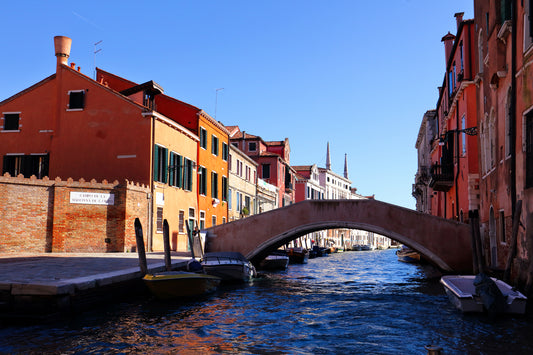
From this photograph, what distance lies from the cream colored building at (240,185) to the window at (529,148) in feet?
70.9

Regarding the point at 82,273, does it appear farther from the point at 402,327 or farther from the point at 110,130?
the point at 110,130

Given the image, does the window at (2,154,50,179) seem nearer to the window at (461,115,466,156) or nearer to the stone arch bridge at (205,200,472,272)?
the stone arch bridge at (205,200,472,272)

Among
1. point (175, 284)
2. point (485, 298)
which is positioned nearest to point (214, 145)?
point (175, 284)

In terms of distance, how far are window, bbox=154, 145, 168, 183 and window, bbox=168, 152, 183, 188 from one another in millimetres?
385

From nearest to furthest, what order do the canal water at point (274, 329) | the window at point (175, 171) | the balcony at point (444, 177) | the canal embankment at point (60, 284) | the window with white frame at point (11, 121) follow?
1. the canal water at point (274, 329)
2. the canal embankment at point (60, 284)
3. the balcony at point (444, 177)
4. the window with white frame at point (11, 121)
5. the window at point (175, 171)

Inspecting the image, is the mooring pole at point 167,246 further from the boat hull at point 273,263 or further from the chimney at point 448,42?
the chimney at point 448,42

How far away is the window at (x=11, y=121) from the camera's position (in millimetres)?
22703

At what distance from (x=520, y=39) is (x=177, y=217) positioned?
16170 millimetres

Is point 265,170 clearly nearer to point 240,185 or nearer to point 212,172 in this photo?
point 240,185

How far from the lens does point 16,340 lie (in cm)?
816

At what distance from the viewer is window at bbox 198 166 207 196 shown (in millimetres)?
26984

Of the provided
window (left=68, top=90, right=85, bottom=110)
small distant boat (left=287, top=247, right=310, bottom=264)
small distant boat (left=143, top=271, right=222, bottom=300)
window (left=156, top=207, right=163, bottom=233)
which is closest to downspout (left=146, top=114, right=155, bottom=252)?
window (left=156, top=207, right=163, bottom=233)

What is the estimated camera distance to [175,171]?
23.8 meters

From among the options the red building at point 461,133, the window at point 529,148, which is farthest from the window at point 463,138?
the window at point 529,148
